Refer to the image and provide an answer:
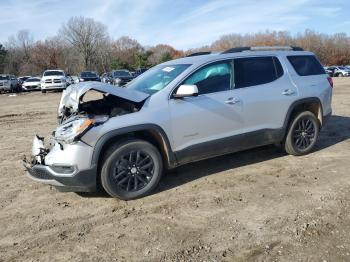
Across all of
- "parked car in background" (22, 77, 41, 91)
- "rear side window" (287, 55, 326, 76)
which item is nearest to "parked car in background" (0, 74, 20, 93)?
"parked car in background" (22, 77, 41, 91)

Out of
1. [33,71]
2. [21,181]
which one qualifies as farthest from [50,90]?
[33,71]

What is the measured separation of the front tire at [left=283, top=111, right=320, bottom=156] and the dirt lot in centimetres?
23

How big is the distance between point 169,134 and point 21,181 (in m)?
2.44

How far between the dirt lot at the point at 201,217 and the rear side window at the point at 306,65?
149cm

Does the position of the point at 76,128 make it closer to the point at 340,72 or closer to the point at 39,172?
the point at 39,172

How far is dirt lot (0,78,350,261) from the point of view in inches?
145

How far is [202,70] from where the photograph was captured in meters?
5.54

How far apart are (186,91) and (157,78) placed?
88 cm

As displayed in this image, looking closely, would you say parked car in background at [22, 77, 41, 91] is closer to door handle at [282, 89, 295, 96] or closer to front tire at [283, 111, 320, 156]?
front tire at [283, 111, 320, 156]

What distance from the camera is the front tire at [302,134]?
653cm

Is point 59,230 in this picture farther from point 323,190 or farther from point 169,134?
point 323,190

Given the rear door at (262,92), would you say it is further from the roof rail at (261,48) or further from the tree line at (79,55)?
the tree line at (79,55)

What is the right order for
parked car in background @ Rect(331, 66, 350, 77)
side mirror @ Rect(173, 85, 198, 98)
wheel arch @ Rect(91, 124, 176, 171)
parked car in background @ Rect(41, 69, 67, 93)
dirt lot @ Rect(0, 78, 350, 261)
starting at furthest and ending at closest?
1. parked car in background @ Rect(331, 66, 350, 77)
2. parked car in background @ Rect(41, 69, 67, 93)
3. side mirror @ Rect(173, 85, 198, 98)
4. wheel arch @ Rect(91, 124, 176, 171)
5. dirt lot @ Rect(0, 78, 350, 261)

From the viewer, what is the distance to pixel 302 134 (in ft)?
21.9
